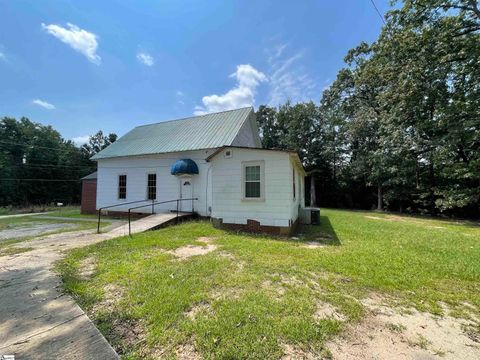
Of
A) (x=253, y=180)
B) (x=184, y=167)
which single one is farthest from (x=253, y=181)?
(x=184, y=167)

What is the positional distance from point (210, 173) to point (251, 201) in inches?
159

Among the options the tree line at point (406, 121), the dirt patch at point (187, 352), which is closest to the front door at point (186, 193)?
the dirt patch at point (187, 352)

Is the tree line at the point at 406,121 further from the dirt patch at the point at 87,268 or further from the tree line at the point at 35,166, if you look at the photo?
the tree line at the point at 35,166

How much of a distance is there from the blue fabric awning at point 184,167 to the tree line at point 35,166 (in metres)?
30.8

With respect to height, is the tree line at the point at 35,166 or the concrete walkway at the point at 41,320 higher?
the tree line at the point at 35,166

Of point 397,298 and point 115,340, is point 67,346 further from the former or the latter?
point 397,298

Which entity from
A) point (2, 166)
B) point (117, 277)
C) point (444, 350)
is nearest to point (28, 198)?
point (2, 166)

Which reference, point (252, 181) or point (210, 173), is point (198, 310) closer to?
point (252, 181)

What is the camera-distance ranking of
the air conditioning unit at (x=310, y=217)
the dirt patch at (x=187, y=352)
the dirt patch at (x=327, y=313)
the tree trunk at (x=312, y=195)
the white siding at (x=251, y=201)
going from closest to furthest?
1. the dirt patch at (x=187, y=352)
2. the dirt patch at (x=327, y=313)
3. the white siding at (x=251, y=201)
4. the air conditioning unit at (x=310, y=217)
5. the tree trunk at (x=312, y=195)

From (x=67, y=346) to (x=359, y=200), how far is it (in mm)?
29012

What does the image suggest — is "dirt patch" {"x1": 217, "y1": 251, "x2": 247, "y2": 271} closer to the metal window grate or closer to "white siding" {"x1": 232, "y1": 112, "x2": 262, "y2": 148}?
the metal window grate

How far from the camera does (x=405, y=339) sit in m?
2.54

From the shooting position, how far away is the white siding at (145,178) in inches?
487

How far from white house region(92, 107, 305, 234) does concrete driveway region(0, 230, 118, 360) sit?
19.3 feet
